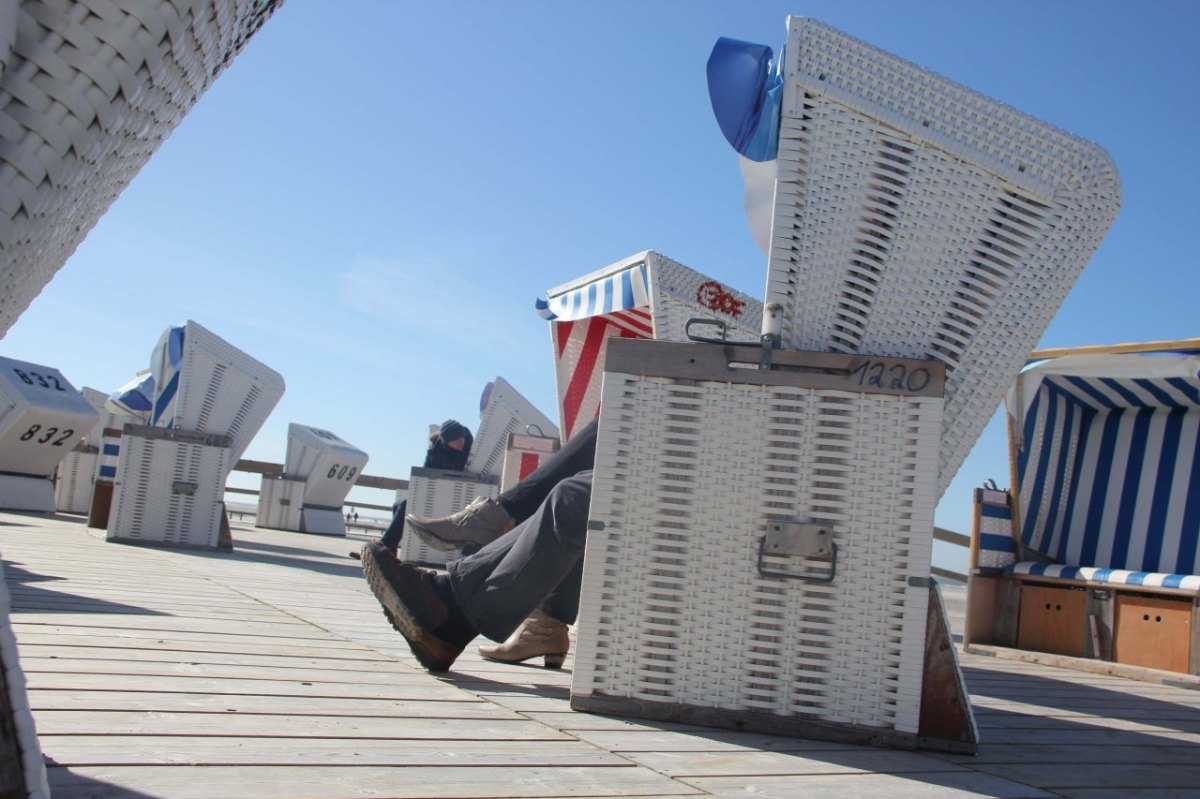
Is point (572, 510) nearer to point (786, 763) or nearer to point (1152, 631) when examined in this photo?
point (786, 763)

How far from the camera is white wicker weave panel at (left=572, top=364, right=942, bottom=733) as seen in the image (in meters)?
1.91

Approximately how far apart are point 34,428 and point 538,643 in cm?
808

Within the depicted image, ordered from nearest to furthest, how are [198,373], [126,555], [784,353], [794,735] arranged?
[794,735] → [784,353] → [126,555] → [198,373]

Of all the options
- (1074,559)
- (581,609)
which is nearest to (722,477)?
(581,609)

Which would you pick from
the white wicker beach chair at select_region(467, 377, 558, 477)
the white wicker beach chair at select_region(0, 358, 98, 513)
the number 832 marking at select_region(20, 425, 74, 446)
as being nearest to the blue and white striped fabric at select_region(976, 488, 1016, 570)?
the white wicker beach chair at select_region(467, 377, 558, 477)

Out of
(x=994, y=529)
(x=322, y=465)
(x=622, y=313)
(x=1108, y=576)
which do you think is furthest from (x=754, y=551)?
(x=322, y=465)

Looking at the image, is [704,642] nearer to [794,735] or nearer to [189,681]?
[794,735]

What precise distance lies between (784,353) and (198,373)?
6.13 metres

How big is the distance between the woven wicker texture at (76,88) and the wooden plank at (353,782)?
0.61 metres

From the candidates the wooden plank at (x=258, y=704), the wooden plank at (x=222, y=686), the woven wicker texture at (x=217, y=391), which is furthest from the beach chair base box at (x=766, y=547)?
the woven wicker texture at (x=217, y=391)

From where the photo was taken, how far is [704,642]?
1962mm

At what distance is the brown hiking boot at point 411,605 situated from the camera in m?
2.29

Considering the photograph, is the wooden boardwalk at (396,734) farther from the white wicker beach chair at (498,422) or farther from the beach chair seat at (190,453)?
the white wicker beach chair at (498,422)

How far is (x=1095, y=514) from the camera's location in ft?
16.4
